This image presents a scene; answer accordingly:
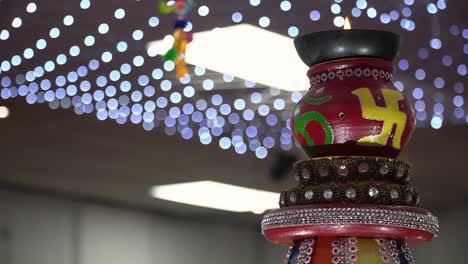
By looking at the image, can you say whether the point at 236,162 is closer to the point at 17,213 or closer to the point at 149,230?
the point at 149,230

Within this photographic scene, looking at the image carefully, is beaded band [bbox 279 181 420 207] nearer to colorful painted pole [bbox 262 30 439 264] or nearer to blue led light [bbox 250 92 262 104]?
colorful painted pole [bbox 262 30 439 264]

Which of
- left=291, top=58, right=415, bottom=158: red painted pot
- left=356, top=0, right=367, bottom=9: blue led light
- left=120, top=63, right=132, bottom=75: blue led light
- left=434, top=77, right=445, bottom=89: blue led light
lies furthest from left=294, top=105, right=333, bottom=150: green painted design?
left=434, top=77, right=445, bottom=89: blue led light

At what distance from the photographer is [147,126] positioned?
2.36 metres

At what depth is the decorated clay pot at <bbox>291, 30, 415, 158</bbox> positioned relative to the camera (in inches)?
35.1

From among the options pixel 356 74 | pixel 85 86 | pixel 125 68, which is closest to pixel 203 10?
pixel 125 68

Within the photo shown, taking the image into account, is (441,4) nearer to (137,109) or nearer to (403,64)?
(403,64)

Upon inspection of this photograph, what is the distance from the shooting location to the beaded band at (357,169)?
0.89 meters

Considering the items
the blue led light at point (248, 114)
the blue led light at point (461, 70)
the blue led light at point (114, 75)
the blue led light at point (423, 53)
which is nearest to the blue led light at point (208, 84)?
the blue led light at point (248, 114)

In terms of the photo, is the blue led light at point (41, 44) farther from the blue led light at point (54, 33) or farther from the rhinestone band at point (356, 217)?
the rhinestone band at point (356, 217)

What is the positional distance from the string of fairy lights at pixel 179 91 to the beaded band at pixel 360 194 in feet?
4.54

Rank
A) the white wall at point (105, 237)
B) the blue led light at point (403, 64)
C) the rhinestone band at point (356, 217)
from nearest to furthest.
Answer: the rhinestone band at point (356, 217), the white wall at point (105, 237), the blue led light at point (403, 64)

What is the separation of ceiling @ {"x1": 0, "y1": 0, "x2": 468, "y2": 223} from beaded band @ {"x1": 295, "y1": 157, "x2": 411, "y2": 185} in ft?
4.78

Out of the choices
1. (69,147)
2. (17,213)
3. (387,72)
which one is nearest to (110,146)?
(69,147)

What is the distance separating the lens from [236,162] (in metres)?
2.44
